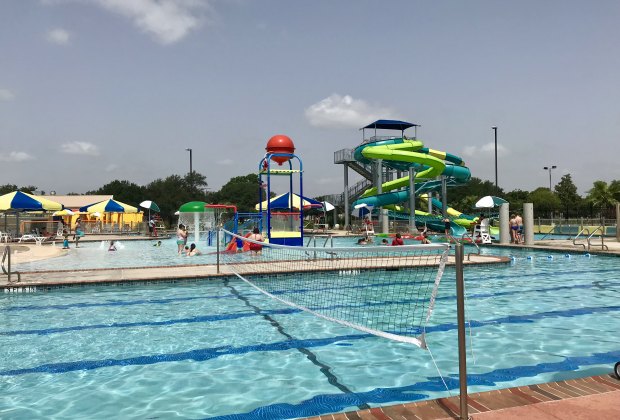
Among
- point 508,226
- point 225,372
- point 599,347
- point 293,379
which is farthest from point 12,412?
point 508,226

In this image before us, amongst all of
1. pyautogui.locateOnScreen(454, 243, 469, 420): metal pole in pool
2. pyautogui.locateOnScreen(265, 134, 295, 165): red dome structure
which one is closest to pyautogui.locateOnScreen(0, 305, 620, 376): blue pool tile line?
pyautogui.locateOnScreen(454, 243, 469, 420): metal pole in pool

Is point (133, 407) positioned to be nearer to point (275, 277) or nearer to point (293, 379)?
point (293, 379)

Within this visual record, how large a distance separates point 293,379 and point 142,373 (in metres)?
1.93

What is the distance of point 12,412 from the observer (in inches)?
190

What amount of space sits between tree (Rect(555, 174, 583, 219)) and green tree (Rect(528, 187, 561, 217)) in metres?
0.64

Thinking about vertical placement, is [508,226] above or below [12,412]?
above

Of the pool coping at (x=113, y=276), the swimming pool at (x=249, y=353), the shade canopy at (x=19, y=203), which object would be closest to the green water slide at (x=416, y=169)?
the pool coping at (x=113, y=276)

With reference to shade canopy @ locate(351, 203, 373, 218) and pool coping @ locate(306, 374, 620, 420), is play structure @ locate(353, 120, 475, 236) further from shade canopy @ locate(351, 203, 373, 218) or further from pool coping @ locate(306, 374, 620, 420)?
pool coping @ locate(306, 374, 620, 420)

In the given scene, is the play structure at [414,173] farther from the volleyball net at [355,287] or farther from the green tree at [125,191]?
the green tree at [125,191]

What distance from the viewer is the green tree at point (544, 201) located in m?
55.2

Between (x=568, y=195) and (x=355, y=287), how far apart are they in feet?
181

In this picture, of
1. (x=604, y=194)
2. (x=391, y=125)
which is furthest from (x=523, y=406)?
(x=604, y=194)

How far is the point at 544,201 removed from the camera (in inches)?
2233

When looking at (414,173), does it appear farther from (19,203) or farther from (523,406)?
(523,406)
